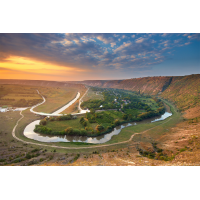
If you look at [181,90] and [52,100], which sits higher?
[181,90]

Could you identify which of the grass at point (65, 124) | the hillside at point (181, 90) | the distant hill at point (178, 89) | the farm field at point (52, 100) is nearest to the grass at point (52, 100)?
the farm field at point (52, 100)

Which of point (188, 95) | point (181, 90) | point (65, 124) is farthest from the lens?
point (181, 90)

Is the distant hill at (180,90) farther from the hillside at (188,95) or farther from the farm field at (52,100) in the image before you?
the farm field at (52,100)

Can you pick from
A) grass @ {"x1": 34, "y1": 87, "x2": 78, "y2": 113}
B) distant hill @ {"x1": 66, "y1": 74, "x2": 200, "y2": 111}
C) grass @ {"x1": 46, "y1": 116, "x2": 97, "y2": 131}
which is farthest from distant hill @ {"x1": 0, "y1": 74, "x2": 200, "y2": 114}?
grass @ {"x1": 46, "y1": 116, "x2": 97, "y2": 131}

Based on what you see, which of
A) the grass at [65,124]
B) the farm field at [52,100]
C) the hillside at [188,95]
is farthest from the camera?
the farm field at [52,100]

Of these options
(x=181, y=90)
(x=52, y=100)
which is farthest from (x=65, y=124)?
(x=181, y=90)

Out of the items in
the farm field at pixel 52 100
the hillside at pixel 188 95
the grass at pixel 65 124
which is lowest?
the grass at pixel 65 124

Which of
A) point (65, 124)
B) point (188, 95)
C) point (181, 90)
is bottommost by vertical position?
point (65, 124)

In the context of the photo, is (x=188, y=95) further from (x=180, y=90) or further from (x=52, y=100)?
(x=52, y=100)

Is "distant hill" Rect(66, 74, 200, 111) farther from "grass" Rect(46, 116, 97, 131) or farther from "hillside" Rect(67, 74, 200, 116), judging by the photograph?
"grass" Rect(46, 116, 97, 131)

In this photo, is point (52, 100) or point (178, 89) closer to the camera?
point (52, 100)

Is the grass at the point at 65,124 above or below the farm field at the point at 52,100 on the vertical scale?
below
